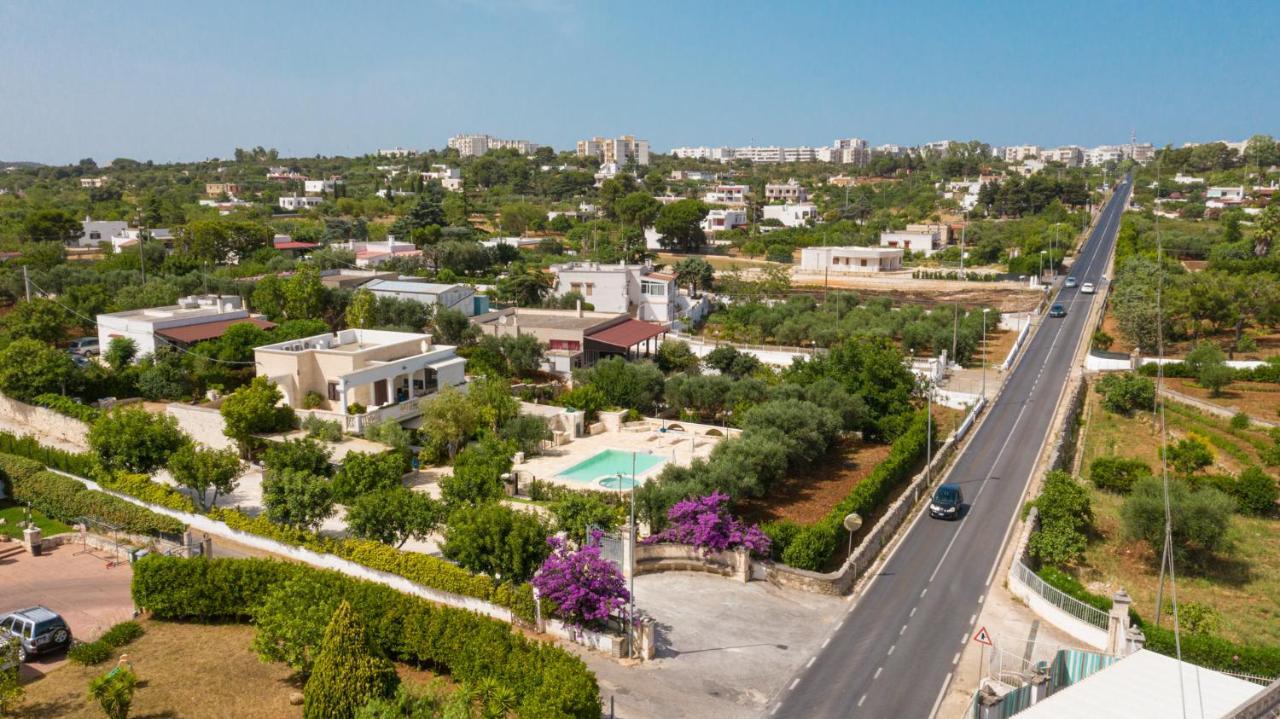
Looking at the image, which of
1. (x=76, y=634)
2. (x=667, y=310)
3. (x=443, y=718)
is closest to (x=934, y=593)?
(x=443, y=718)

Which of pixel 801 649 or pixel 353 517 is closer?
pixel 801 649

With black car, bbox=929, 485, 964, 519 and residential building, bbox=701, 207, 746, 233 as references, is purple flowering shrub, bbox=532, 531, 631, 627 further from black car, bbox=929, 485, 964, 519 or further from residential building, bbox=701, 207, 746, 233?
residential building, bbox=701, 207, 746, 233

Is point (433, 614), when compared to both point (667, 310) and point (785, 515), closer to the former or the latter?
point (785, 515)

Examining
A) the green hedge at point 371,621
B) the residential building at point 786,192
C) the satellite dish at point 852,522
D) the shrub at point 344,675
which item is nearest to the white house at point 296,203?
the residential building at point 786,192

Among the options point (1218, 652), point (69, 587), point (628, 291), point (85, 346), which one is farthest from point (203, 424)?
point (1218, 652)

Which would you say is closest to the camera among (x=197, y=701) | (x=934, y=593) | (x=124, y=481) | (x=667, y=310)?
(x=197, y=701)

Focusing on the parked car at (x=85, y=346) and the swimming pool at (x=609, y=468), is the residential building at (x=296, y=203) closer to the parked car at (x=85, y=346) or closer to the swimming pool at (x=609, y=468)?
the parked car at (x=85, y=346)
